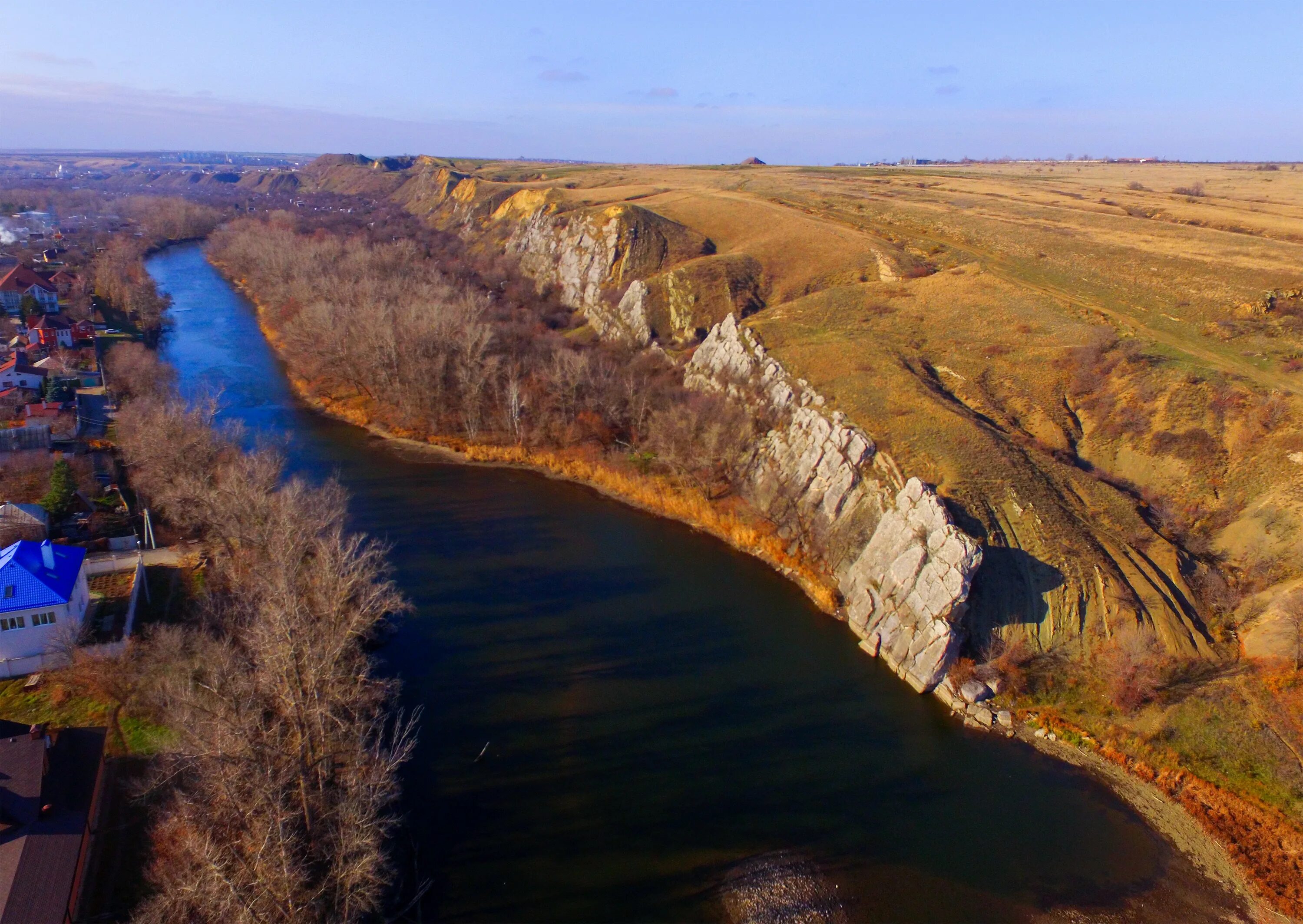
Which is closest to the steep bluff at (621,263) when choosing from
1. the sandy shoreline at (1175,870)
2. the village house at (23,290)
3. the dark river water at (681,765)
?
the dark river water at (681,765)

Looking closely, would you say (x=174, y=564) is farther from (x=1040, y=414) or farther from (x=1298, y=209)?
(x=1298, y=209)

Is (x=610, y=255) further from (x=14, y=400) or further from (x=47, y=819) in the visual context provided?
(x=47, y=819)

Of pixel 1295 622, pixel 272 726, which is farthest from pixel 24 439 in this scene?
pixel 1295 622

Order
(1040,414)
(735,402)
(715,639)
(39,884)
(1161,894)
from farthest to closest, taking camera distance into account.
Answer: (735,402) < (1040,414) < (715,639) < (1161,894) < (39,884)

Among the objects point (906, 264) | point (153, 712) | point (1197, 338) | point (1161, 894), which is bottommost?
point (1161, 894)

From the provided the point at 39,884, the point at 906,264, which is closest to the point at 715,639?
the point at 39,884

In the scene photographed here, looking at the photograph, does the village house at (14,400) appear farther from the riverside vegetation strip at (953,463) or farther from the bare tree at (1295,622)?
the bare tree at (1295,622)
